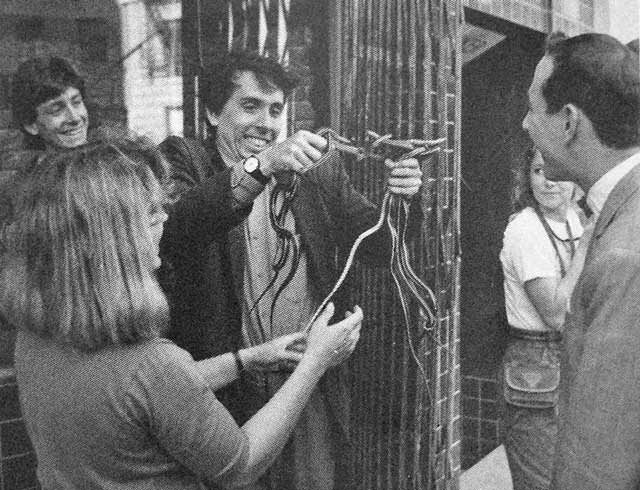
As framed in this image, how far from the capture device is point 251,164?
197 centimetres

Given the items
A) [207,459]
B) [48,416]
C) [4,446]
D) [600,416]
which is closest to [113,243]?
[48,416]

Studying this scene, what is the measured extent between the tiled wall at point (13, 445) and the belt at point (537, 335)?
1.95 meters

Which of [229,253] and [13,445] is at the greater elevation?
[229,253]

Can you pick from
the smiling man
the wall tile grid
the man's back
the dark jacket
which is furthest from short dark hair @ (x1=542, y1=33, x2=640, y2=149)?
the wall tile grid

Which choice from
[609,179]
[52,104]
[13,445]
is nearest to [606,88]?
[609,179]

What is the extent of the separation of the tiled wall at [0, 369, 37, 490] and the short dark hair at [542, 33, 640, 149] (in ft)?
4.99

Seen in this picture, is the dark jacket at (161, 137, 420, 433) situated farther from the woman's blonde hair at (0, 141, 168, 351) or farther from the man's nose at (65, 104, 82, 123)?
the woman's blonde hair at (0, 141, 168, 351)

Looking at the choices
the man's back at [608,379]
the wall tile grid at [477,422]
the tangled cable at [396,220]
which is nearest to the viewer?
the man's back at [608,379]

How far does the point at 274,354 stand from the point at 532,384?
1.30 m

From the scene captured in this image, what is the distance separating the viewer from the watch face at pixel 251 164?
196cm

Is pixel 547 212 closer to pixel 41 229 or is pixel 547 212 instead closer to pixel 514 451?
pixel 514 451

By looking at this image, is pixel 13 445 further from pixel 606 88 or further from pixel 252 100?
pixel 606 88

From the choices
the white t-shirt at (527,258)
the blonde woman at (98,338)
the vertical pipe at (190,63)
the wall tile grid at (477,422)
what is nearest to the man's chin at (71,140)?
the blonde woman at (98,338)

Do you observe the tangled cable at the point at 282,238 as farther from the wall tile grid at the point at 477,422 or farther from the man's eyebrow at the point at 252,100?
the wall tile grid at the point at 477,422
